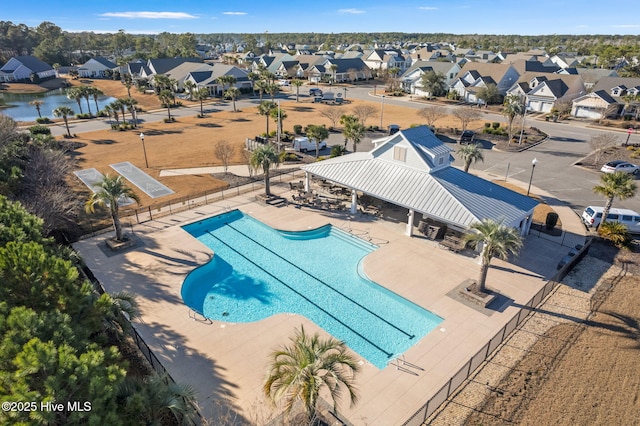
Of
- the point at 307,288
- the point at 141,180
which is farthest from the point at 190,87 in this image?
the point at 307,288

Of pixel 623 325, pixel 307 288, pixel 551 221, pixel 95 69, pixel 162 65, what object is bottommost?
pixel 307 288

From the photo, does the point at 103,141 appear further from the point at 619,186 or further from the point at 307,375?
the point at 619,186

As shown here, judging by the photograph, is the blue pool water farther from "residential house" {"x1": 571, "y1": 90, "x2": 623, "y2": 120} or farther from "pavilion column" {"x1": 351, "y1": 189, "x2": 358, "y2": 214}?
"residential house" {"x1": 571, "y1": 90, "x2": 623, "y2": 120}

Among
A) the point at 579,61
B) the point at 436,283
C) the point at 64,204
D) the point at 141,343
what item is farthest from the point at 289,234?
the point at 579,61

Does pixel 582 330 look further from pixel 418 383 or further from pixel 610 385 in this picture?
pixel 418 383

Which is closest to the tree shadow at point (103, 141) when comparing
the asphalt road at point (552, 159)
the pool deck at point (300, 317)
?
the asphalt road at point (552, 159)

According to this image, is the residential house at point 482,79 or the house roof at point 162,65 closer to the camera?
the residential house at point 482,79

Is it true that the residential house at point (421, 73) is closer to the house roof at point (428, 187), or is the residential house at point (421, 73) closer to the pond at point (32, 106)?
the house roof at point (428, 187)
